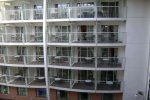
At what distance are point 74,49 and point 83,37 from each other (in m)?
1.39

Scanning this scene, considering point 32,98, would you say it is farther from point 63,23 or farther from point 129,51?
point 129,51

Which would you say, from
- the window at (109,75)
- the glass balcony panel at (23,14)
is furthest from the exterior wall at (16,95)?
the glass balcony panel at (23,14)

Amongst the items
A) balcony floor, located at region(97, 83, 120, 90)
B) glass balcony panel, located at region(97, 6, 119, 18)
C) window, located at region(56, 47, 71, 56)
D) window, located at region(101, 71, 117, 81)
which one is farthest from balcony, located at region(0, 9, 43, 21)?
balcony floor, located at region(97, 83, 120, 90)

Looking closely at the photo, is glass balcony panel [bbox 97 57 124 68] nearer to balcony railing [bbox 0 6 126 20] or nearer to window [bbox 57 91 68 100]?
balcony railing [bbox 0 6 126 20]

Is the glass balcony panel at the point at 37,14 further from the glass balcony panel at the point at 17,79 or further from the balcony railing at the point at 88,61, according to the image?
the glass balcony panel at the point at 17,79

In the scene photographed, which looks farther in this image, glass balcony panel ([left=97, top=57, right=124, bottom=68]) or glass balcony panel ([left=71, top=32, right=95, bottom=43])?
glass balcony panel ([left=71, top=32, right=95, bottom=43])

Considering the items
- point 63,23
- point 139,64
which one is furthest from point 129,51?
point 63,23

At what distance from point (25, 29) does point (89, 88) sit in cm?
831

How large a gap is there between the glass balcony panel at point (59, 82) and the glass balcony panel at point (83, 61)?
6.13 feet

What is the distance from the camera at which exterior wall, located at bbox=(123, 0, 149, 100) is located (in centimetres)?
1605

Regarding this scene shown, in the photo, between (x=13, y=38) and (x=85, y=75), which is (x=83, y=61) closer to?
(x=85, y=75)

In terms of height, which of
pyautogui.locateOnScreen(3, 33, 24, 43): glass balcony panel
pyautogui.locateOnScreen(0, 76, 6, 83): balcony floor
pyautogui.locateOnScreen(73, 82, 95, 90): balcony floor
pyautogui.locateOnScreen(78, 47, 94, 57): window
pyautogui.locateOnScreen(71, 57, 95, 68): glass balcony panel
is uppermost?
pyautogui.locateOnScreen(3, 33, 24, 43): glass balcony panel

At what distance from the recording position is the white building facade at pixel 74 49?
54.2 ft

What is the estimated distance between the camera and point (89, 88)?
17.2 m
